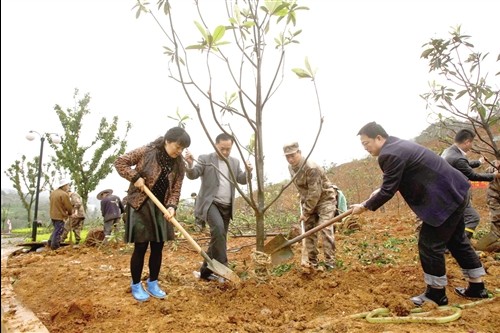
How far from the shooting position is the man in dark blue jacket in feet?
9.03

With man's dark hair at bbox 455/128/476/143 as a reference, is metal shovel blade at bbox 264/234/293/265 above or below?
below

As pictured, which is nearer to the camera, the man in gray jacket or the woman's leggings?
the woman's leggings

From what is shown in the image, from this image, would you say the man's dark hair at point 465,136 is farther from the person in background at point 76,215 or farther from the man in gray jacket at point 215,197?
the person in background at point 76,215

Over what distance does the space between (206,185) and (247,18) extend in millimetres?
1606

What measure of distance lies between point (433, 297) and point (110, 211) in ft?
21.2

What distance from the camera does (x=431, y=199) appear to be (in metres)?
2.76

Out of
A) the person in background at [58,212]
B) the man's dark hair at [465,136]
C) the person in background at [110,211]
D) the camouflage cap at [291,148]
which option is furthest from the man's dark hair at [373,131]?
the person in background at [58,212]

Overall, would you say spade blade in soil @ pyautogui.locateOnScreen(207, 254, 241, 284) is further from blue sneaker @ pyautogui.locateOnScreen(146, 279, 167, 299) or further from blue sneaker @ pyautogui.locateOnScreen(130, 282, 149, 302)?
blue sneaker @ pyautogui.locateOnScreen(130, 282, 149, 302)

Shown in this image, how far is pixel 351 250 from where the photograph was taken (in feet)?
17.6

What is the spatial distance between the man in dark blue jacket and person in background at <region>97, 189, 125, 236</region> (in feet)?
19.2

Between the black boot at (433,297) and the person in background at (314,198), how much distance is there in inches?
50.3

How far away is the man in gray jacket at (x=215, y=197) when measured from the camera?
12.1 ft

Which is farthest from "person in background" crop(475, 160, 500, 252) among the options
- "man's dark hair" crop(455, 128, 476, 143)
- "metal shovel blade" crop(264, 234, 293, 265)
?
"metal shovel blade" crop(264, 234, 293, 265)

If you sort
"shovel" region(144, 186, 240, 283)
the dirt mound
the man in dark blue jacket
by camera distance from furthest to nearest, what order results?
"shovel" region(144, 186, 240, 283)
the man in dark blue jacket
the dirt mound
